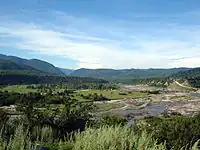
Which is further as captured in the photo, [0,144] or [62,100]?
[62,100]

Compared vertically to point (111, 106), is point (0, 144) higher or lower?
higher

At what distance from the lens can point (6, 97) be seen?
124m

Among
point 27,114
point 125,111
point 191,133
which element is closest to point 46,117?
point 27,114

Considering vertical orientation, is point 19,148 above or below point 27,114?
above

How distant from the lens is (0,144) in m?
6.66

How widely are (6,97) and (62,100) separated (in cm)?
2081

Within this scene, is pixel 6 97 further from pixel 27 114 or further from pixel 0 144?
pixel 0 144

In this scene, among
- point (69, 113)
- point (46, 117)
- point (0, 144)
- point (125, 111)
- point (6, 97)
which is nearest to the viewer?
point (0, 144)

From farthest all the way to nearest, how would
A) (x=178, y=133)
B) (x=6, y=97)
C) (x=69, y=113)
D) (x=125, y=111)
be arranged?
(x=6, y=97), (x=125, y=111), (x=69, y=113), (x=178, y=133)

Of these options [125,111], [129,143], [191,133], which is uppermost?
[129,143]

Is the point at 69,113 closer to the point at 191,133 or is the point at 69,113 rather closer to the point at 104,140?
the point at 191,133

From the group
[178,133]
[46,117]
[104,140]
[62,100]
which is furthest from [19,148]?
[62,100]

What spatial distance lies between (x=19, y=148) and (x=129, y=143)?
11.0ft

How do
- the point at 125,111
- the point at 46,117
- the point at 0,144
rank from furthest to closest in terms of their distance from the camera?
the point at 125,111, the point at 46,117, the point at 0,144
